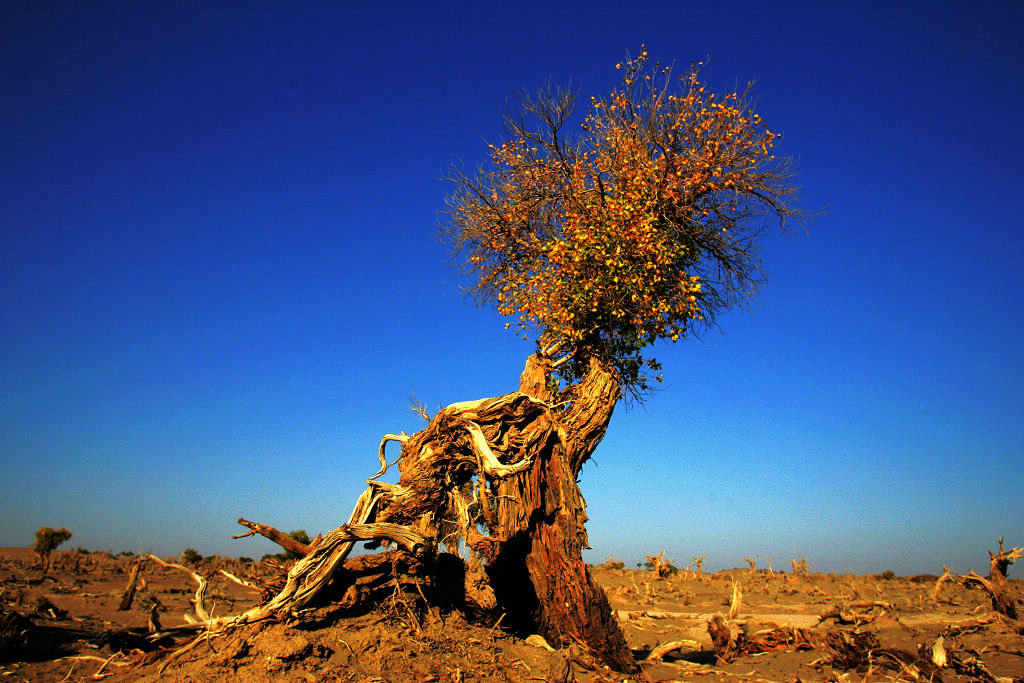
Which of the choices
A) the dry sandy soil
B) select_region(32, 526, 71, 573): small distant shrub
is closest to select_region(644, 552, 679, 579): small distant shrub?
the dry sandy soil

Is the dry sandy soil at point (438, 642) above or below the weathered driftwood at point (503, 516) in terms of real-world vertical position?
below

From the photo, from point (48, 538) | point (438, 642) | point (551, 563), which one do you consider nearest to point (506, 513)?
point (551, 563)

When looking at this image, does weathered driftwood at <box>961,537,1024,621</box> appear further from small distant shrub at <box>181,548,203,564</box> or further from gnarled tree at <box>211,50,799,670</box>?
small distant shrub at <box>181,548,203,564</box>

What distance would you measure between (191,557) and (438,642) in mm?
22505

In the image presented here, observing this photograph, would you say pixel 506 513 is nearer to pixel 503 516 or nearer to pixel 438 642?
pixel 503 516

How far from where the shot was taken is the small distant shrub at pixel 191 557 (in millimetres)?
24620

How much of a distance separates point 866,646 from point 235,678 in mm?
10439

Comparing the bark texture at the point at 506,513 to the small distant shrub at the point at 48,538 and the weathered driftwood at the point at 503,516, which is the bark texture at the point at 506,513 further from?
the small distant shrub at the point at 48,538

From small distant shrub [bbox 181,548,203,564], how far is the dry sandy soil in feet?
15.2

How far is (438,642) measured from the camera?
759cm

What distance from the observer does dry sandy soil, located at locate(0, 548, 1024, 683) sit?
683 cm

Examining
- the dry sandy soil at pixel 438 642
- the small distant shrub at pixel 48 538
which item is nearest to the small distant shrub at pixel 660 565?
the dry sandy soil at pixel 438 642

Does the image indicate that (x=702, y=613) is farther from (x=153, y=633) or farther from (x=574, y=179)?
(x=153, y=633)

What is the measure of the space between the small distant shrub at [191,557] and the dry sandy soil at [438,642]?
15.2 feet
